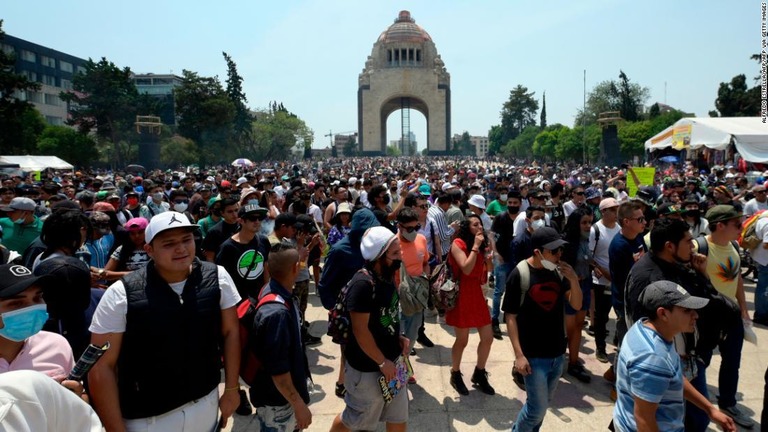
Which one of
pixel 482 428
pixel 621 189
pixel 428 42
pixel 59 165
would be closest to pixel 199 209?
pixel 482 428

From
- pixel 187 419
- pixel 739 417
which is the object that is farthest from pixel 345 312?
pixel 739 417

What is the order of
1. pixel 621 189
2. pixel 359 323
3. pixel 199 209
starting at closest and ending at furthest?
pixel 359 323
pixel 199 209
pixel 621 189

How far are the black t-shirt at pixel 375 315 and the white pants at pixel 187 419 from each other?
808 mm

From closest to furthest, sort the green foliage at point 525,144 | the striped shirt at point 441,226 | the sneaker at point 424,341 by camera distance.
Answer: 1. the sneaker at point 424,341
2. the striped shirt at point 441,226
3. the green foliage at point 525,144

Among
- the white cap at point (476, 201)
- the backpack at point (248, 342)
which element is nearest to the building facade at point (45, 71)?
the white cap at point (476, 201)

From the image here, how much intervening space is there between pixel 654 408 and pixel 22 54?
238 ft

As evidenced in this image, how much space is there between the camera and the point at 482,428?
12.1ft

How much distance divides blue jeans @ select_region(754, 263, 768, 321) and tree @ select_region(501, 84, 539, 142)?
81.6 m

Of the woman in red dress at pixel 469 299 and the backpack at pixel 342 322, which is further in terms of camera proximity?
the woman in red dress at pixel 469 299

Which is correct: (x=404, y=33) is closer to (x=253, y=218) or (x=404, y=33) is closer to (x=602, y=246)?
(x=602, y=246)

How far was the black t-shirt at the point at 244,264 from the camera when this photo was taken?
12.9 ft

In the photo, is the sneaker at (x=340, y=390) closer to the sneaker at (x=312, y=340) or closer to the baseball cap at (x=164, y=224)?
the sneaker at (x=312, y=340)

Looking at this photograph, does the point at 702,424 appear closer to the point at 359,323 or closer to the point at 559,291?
the point at 559,291

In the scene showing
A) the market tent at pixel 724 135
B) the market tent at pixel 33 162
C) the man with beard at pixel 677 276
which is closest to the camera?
the man with beard at pixel 677 276
